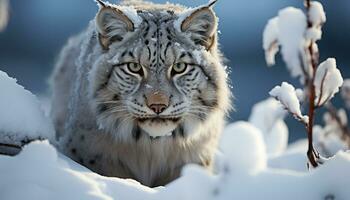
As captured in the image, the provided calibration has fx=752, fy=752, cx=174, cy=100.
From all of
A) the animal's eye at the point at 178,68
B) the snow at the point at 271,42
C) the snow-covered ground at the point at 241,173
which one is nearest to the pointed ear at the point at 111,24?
the animal's eye at the point at 178,68

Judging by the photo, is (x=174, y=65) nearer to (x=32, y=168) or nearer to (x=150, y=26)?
(x=150, y=26)

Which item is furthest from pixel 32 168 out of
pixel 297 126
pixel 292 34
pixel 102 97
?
pixel 297 126

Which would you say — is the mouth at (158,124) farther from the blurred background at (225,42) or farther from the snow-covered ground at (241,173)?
the blurred background at (225,42)

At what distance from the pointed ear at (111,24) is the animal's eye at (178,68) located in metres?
0.33

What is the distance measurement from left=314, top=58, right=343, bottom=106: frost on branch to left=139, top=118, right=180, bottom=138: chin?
1377 millimetres

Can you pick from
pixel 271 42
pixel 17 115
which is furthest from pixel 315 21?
pixel 17 115

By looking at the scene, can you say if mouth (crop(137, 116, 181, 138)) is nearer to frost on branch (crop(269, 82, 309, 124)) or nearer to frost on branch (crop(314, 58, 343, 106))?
frost on branch (crop(269, 82, 309, 124))

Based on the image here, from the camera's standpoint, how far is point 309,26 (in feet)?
9.40

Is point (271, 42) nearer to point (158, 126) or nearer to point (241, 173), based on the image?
point (241, 173)

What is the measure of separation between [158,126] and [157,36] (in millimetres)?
523

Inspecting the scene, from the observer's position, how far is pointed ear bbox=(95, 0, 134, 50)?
4254 mm

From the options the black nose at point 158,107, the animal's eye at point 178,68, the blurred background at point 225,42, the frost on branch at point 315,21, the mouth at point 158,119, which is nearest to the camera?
the frost on branch at point 315,21

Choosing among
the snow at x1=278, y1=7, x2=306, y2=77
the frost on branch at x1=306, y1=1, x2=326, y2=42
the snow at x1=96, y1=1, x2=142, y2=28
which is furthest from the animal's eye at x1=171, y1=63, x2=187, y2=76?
the frost on branch at x1=306, y1=1, x2=326, y2=42

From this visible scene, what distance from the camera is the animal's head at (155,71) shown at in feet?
13.8
